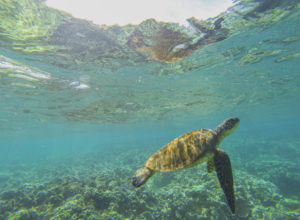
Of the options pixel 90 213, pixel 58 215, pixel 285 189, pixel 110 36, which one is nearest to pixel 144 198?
pixel 90 213

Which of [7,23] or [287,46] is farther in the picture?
[287,46]

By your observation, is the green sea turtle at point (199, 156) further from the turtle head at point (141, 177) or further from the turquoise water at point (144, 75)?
the turquoise water at point (144, 75)

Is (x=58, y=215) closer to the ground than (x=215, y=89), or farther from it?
closer to the ground

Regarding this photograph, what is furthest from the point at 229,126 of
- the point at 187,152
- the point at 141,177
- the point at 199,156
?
the point at 141,177

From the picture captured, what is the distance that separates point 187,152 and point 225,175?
1.00 meters

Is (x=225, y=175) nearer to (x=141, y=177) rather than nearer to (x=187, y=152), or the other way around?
(x=187, y=152)

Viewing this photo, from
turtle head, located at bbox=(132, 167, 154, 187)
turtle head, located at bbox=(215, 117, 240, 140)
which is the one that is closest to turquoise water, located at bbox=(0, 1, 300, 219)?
turtle head, located at bbox=(132, 167, 154, 187)

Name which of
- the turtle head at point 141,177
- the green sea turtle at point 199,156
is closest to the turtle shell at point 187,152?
the green sea turtle at point 199,156

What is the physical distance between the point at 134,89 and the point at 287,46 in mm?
13781

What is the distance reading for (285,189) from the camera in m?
11.0

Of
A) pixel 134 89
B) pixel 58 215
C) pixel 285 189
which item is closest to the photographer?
pixel 58 215

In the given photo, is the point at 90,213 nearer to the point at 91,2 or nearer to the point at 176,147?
the point at 176,147

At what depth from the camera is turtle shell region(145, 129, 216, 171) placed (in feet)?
12.0

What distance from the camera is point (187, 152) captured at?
392 cm
